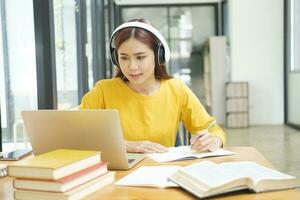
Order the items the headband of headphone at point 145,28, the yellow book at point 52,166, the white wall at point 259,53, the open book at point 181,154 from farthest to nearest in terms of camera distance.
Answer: the white wall at point 259,53
the headband of headphone at point 145,28
the open book at point 181,154
the yellow book at point 52,166

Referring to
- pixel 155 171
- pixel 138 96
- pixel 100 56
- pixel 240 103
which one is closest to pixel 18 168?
pixel 155 171

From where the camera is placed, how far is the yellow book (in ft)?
3.08

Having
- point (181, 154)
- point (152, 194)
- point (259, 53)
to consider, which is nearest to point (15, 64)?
point (181, 154)

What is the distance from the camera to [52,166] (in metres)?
0.94

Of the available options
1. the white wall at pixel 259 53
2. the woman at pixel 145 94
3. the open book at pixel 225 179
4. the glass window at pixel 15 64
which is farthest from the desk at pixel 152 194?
the white wall at pixel 259 53

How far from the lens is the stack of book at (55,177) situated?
95cm

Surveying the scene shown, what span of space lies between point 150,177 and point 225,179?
26 centimetres

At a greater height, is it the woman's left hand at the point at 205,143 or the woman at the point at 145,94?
the woman at the point at 145,94

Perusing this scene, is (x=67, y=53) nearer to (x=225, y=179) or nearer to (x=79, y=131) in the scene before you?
(x=79, y=131)

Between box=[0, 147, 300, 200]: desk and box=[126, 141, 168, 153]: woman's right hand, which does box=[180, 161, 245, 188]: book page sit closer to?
box=[0, 147, 300, 200]: desk

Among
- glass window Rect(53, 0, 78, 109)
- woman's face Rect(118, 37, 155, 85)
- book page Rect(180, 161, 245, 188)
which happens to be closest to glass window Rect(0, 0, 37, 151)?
glass window Rect(53, 0, 78, 109)

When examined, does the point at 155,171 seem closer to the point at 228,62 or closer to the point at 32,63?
the point at 32,63

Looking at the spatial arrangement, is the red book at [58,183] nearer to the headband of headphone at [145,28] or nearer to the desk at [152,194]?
the desk at [152,194]

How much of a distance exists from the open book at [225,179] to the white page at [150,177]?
0.10 ft
